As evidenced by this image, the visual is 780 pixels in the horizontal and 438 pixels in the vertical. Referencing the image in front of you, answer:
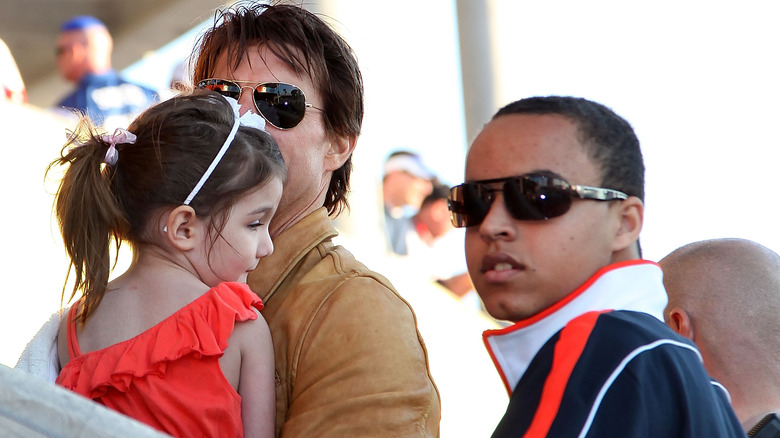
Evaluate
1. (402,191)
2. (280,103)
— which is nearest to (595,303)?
(280,103)

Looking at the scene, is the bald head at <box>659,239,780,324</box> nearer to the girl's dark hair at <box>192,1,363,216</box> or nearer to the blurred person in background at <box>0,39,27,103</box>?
the girl's dark hair at <box>192,1,363,216</box>

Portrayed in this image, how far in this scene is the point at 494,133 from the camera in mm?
2023

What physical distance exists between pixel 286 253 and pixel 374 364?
44 centimetres

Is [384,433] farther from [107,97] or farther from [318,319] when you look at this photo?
[107,97]

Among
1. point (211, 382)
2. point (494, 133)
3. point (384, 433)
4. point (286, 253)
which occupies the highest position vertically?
point (494, 133)

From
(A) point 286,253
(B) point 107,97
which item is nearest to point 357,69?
(A) point 286,253

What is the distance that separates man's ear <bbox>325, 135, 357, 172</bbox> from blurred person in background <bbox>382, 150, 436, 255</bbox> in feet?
17.0

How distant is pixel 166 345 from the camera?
77.2 inches

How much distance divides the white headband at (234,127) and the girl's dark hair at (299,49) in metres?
0.21

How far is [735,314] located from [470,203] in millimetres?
1100

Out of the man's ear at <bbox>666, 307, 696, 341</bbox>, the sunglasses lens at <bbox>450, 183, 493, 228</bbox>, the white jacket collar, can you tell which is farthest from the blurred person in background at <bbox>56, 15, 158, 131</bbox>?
the white jacket collar

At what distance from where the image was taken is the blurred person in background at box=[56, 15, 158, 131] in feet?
21.7

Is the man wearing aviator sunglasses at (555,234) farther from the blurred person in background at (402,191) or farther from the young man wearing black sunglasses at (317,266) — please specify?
the blurred person in background at (402,191)

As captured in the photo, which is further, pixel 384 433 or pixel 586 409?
pixel 384 433
